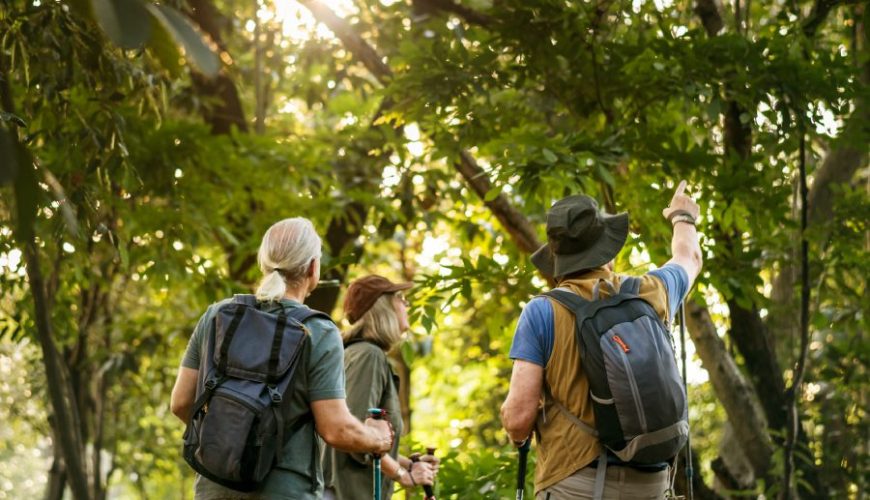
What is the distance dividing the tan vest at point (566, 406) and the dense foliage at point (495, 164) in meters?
1.95

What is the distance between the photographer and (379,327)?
4.54 m

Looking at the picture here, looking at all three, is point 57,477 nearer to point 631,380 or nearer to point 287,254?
point 287,254

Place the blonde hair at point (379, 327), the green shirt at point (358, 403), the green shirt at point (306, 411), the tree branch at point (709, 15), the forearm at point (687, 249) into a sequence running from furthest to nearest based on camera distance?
the tree branch at point (709, 15)
the blonde hair at point (379, 327)
the green shirt at point (358, 403)
the forearm at point (687, 249)
the green shirt at point (306, 411)

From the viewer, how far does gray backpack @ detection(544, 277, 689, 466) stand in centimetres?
318

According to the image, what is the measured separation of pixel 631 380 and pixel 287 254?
1.09 metres

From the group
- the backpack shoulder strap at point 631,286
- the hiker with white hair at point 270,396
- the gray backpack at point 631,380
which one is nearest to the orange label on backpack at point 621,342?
the gray backpack at point 631,380

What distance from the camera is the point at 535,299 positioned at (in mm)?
3467

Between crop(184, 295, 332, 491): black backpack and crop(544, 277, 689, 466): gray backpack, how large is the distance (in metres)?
0.84

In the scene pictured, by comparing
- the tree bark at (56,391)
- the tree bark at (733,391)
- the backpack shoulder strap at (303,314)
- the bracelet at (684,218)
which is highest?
the tree bark at (733,391)

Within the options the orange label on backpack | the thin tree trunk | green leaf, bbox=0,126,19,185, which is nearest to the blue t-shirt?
the orange label on backpack

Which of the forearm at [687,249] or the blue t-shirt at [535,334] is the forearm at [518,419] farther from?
the forearm at [687,249]

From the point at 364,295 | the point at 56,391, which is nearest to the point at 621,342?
the point at 364,295

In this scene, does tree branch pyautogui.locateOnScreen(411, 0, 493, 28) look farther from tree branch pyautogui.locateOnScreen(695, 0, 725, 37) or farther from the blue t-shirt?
the blue t-shirt

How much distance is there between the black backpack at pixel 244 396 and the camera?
3053 mm
